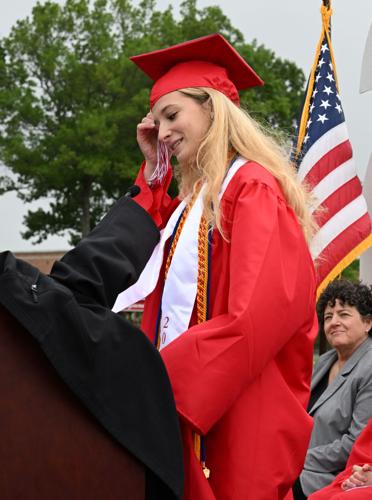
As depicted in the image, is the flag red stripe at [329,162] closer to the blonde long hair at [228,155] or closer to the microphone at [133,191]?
the blonde long hair at [228,155]

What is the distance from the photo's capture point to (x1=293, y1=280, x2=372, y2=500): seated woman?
499 cm

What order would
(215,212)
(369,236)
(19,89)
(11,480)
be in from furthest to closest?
(19,89) < (369,236) < (215,212) < (11,480)

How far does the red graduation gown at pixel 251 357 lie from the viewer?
227 cm

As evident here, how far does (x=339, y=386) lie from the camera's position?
5340 mm

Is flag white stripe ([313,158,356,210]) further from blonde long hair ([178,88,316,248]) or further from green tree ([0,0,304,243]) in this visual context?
green tree ([0,0,304,243])

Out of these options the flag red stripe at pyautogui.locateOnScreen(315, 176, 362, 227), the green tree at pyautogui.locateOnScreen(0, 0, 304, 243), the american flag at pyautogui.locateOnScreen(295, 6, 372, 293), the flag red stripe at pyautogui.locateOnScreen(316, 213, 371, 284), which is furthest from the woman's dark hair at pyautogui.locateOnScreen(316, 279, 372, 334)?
the green tree at pyautogui.locateOnScreen(0, 0, 304, 243)

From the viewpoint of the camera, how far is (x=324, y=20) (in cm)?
770

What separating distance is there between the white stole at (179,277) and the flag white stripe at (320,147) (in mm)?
4647

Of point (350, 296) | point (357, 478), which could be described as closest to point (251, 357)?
point (357, 478)

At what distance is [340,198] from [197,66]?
14.3 ft

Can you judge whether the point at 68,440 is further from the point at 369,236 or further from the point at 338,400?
the point at 369,236

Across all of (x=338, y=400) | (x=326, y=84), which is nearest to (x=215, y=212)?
(x=338, y=400)

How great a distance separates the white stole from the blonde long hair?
0.13 ft

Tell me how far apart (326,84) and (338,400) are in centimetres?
351
